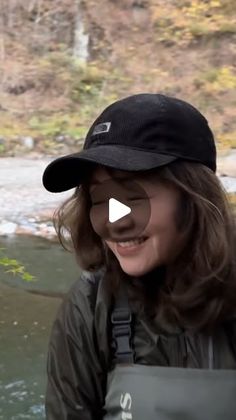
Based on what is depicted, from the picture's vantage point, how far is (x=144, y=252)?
115cm

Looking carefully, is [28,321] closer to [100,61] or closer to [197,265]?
[197,265]

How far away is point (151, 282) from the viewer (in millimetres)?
1214

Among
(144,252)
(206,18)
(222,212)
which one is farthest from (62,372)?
(206,18)

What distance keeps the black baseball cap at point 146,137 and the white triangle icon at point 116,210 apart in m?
0.07

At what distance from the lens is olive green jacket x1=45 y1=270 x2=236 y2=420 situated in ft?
3.76

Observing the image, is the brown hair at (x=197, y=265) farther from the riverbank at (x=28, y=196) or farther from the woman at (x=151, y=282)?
the riverbank at (x=28, y=196)

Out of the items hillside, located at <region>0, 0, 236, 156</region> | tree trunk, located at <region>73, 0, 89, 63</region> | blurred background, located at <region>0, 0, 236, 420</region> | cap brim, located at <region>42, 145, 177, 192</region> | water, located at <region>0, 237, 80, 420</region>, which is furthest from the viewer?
tree trunk, located at <region>73, 0, 89, 63</region>

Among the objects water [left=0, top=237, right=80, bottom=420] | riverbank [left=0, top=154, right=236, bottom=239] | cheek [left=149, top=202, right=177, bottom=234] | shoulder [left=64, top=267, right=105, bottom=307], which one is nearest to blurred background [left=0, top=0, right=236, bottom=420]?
riverbank [left=0, top=154, right=236, bottom=239]

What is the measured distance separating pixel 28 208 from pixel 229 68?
6382mm

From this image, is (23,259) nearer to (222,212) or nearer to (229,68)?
(222,212)

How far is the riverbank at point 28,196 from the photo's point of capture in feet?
24.5

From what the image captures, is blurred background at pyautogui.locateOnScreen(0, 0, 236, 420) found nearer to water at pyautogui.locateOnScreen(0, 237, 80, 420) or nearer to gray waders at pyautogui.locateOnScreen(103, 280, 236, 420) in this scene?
water at pyautogui.locateOnScreen(0, 237, 80, 420)

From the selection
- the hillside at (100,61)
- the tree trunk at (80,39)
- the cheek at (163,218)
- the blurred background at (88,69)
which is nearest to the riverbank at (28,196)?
the blurred background at (88,69)

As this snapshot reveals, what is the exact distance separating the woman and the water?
2271mm
